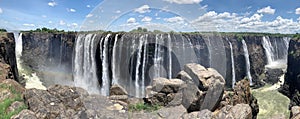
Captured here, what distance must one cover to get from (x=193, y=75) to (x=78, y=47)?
29.0m

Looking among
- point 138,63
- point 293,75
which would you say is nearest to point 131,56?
point 138,63

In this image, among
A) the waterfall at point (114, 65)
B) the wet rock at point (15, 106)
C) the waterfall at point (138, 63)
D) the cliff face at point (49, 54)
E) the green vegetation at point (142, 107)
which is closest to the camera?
the wet rock at point (15, 106)

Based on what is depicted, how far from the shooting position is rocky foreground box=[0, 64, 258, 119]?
8.30 meters

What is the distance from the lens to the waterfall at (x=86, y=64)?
34781 mm

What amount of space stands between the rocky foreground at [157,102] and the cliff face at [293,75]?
30.5 metres

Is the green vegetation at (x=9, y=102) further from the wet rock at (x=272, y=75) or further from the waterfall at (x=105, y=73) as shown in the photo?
the wet rock at (x=272, y=75)

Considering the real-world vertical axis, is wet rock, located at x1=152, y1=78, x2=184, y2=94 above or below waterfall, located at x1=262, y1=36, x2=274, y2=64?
below

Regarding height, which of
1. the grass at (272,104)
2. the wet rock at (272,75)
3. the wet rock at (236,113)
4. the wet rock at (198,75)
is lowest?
the grass at (272,104)

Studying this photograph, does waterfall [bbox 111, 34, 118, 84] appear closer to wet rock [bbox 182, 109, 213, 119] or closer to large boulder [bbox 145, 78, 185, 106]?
large boulder [bbox 145, 78, 185, 106]

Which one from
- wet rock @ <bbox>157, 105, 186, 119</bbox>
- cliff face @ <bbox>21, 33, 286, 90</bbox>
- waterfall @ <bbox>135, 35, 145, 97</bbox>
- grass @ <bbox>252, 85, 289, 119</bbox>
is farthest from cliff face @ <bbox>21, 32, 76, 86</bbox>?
wet rock @ <bbox>157, 105, 186, 119</bbox>

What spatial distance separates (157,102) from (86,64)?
85.0 ft

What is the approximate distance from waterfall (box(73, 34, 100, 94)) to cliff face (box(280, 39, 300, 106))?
25486 mm

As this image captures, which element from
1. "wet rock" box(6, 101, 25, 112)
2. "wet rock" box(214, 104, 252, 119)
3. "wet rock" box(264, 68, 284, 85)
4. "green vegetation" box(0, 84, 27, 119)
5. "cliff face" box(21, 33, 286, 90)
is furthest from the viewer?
"wet rock" box(264, 68, 284, 85)

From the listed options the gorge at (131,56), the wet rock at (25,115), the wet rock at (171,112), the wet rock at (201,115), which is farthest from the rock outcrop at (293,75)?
the wet rock at (25,115)
